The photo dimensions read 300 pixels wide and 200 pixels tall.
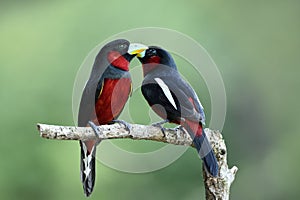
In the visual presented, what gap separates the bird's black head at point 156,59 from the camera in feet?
4.99

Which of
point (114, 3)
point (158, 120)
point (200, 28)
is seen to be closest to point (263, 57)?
point (200, 28)

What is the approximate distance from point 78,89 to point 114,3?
2.38 meters

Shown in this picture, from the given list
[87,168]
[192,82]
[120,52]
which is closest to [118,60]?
[120,52]

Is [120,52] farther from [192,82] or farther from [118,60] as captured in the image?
[192,82]

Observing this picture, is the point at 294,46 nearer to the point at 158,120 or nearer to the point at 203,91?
the point at 203,91

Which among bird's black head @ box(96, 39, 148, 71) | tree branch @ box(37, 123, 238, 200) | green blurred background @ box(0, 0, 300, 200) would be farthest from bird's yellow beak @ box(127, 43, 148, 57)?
green blurred background @ box(0, 0, 300, 200)

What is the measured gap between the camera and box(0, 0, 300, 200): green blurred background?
3586mm

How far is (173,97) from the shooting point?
152cm

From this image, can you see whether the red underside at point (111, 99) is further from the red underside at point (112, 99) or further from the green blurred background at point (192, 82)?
the green blurred background at point (192, 82)

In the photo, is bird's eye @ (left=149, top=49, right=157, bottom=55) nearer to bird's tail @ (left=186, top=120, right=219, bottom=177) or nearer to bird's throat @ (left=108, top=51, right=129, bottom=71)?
bird's throat @ (left=108, top=51, right=129, bottom=71)

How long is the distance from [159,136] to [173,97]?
0.13 metres

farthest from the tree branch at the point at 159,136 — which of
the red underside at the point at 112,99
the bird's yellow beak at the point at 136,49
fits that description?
the bird's yellow beak at the point at 136,49

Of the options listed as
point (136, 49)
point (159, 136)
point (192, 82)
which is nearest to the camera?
point (136, 49)

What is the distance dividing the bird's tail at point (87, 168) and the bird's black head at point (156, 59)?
237 mm
